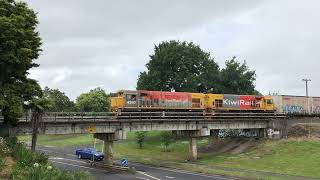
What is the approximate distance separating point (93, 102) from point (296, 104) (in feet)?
251

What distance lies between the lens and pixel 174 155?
246 ft

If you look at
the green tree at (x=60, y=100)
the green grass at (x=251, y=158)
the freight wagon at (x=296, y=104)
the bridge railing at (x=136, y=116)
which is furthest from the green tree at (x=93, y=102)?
the bridge railing at (x=136, y=116)

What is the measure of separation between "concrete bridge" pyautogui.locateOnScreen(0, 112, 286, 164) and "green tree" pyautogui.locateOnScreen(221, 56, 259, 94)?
23.3 m

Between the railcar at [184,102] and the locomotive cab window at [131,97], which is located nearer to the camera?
the locomotive cab window at [131,97]

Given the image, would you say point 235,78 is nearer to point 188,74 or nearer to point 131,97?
point 188,74

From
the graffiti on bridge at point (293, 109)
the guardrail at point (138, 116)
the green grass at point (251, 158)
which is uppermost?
the graffiti on bridge at point (293, 109)

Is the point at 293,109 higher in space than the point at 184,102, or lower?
lower

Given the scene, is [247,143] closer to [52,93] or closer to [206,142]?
[206,142]

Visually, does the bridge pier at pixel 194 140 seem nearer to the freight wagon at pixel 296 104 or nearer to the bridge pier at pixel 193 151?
the bridge pier at pixel 193 151

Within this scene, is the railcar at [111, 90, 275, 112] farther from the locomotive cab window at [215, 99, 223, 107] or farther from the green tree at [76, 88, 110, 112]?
the green tree at [76, 88, 110, 112]

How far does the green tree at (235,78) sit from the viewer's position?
104 m

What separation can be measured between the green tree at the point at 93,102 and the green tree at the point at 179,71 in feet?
146

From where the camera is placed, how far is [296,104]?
89.5m

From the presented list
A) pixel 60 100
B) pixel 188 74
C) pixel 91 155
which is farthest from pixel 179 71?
pixel 60 100
